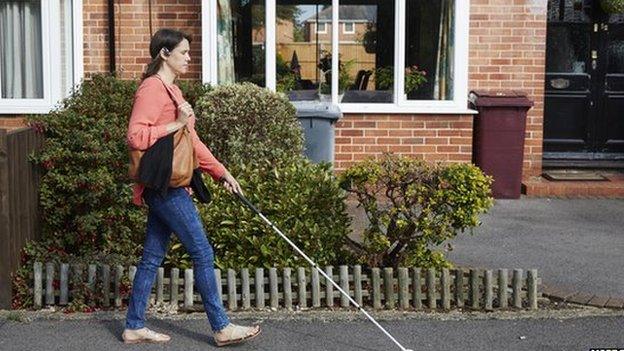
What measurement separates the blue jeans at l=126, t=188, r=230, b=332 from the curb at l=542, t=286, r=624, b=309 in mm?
2457

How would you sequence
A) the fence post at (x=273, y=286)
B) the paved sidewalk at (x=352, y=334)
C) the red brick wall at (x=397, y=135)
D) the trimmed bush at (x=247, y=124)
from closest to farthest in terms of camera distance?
the paved sidewalk at (x=352, y=334) < the fence post at (x=273, y=286) < the trimmed bush at (x=247, y=124) < the red brick wall at (x=397, y=135)

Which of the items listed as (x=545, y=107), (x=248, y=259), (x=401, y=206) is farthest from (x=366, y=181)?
(x=545, y=107)

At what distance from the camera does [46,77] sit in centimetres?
1173

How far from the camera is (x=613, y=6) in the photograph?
39.8 feet

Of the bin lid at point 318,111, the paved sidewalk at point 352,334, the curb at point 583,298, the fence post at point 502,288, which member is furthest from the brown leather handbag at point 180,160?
the bin lid at point 318,111

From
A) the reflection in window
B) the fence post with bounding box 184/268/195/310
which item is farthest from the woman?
the reflection in window

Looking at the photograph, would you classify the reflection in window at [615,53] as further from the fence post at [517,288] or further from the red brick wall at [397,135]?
the fence post at [517,288]

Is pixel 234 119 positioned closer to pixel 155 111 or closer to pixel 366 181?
pixel 366 181

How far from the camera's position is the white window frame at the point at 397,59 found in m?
11.4

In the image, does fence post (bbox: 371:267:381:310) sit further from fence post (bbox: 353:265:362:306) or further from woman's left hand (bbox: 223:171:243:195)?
woman's left hand (bbox: 223:171:243:195)

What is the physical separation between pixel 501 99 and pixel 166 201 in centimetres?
608

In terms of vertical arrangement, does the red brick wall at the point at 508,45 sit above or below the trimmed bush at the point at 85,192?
above

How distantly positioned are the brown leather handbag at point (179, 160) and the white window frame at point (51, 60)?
597 cm

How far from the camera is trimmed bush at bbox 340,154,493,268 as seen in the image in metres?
7.03
